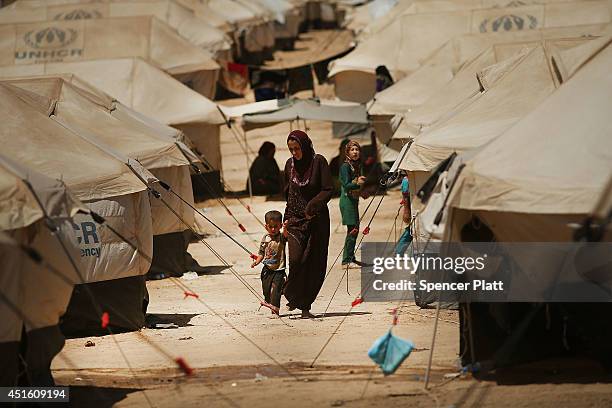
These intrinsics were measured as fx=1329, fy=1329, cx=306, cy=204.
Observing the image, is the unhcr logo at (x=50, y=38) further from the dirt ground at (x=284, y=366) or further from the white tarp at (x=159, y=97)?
the dirt ground at (x=284, y=366)

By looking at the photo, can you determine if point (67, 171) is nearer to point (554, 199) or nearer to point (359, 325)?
point (359, 325)

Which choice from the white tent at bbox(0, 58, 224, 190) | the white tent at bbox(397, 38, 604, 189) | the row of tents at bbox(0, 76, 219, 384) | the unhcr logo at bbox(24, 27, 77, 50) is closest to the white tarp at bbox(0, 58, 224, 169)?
the white tent at bbox(0, 58, 224, 190)

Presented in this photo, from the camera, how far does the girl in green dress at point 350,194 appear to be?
15.2 m

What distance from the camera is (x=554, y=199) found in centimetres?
869

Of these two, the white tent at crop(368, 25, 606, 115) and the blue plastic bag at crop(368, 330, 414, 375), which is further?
the white tent at crop(368, 25, 606, 115)

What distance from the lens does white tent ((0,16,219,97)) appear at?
27.8 meters

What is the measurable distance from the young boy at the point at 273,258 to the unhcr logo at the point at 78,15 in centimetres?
2163

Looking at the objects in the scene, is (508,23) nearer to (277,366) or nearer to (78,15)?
(78,15)

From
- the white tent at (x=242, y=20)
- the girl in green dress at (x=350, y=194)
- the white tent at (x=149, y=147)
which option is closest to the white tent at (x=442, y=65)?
the white tent at (x=149, y=147)

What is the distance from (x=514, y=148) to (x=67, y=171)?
4.54 meters

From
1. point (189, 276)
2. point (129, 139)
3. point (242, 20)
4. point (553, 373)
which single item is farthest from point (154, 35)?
point (553, 373)

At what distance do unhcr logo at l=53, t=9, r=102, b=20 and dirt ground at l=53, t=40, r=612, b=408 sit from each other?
19.4m

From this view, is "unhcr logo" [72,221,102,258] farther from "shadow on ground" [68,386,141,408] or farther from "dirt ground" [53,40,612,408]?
"shadow on ground" [68,386,141,408]

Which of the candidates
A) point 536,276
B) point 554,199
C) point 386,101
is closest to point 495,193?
point 554,199
